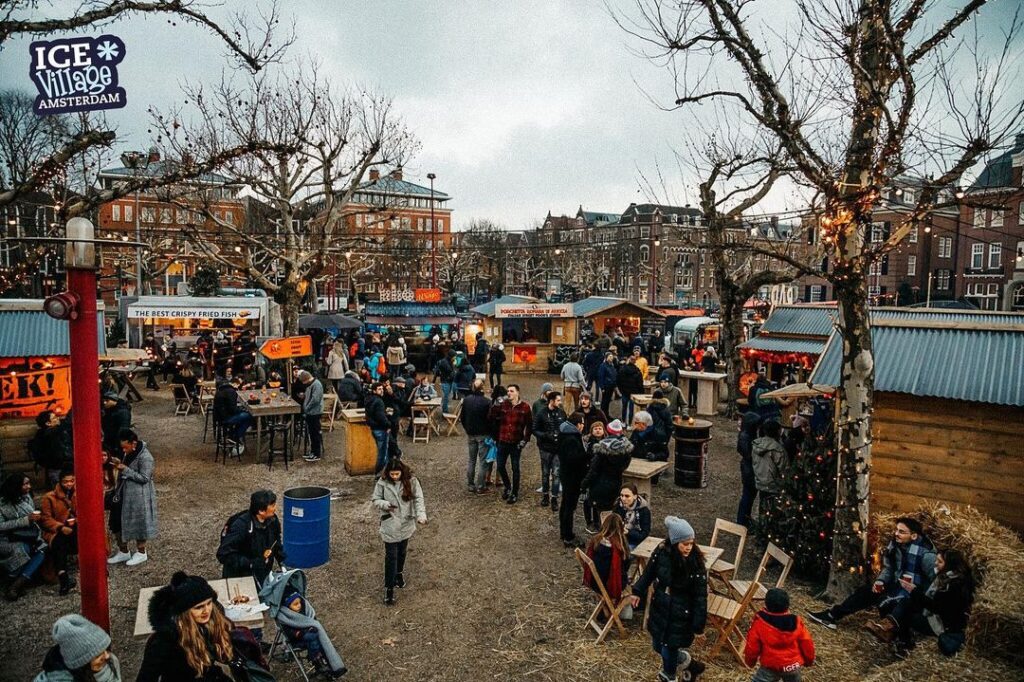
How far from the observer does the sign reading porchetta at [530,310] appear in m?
23.2

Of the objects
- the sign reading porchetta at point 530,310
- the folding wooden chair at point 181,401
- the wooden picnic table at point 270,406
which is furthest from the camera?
the sign reading porchetta at point 530,310

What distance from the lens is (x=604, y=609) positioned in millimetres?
6109

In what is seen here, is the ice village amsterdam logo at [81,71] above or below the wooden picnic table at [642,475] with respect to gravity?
above

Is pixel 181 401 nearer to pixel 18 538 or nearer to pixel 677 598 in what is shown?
pixel 18 538

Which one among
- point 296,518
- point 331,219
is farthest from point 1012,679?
point 331,219

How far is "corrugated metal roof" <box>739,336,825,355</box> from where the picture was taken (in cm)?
1602

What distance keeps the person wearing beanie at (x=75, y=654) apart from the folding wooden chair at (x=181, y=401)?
1316 centimetres

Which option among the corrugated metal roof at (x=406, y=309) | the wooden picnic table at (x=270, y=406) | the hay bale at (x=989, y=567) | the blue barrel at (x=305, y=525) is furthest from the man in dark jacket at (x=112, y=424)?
the corrugated metal roof at (x=406, y=309)

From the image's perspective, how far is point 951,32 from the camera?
6000 mm

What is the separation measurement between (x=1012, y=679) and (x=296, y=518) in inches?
277

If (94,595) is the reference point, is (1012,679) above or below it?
below

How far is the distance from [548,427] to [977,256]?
166 ft

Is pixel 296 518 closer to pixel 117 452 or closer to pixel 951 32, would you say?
pixel 117 452

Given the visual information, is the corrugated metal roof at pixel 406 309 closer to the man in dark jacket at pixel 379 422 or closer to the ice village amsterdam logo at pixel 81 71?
the man in dark jacket at pixel 379 422
